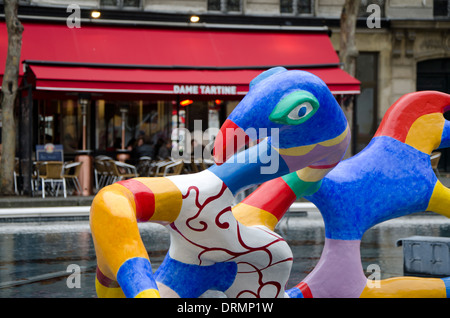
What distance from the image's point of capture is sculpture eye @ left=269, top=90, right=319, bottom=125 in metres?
3.71

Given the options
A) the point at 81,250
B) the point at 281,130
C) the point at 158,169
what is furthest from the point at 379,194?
the point at 158,169

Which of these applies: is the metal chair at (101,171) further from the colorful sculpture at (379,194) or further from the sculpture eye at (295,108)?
the sculpture eye at (295,108)

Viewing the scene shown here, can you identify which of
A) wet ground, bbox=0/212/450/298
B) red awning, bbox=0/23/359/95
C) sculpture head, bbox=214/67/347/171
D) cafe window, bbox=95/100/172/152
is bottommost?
wet ground, bbox=0/212/450/298

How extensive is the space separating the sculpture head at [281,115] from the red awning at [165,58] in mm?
11944

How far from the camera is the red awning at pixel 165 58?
16203 millimetres

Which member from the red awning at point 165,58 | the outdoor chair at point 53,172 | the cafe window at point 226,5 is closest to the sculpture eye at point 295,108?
the red awning at point 165,58

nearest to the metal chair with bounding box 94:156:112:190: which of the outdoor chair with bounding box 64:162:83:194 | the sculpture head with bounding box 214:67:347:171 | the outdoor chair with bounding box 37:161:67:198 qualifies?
the outdoor chair with bounding box 64:162:83:194

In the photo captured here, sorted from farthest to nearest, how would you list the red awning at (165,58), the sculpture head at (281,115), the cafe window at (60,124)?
the cafe window at (60,124)
the red awning at (165,58)
the sculpture head at (281,115)

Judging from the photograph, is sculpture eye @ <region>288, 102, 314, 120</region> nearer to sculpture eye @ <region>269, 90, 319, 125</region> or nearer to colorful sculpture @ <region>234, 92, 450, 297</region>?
sculpture eye @ <region>269, 90, 319, 125</region>

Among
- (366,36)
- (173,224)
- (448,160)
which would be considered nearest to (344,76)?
(366,36)

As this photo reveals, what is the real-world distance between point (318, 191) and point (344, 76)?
1349cm

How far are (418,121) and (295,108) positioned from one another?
150 centimetres

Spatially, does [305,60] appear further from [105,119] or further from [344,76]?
[105,119]

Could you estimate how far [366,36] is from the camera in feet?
75.6
